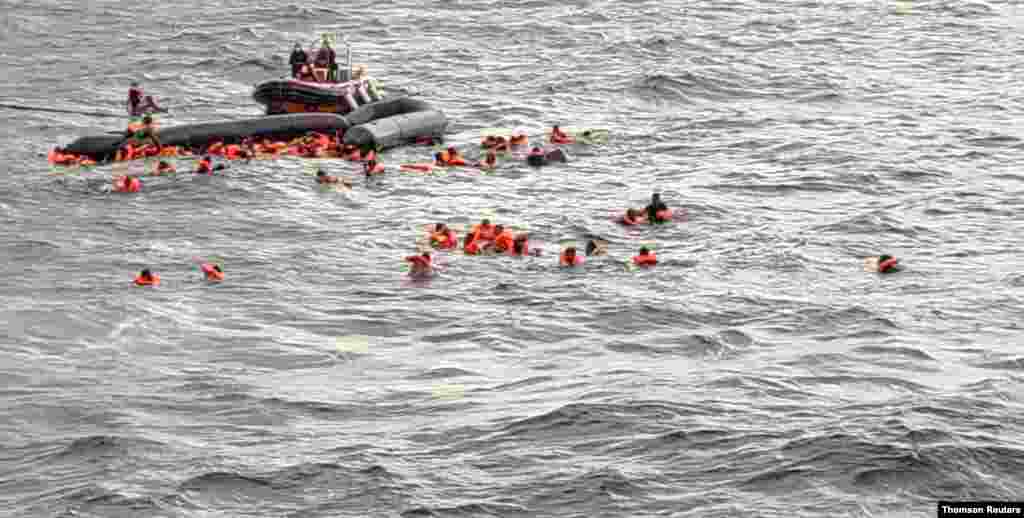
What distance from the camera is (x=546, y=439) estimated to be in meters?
25.3

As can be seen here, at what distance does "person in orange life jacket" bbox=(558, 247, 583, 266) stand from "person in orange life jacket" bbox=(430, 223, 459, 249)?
2.83m

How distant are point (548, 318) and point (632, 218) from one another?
7.53 meters

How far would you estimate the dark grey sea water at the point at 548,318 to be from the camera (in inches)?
938

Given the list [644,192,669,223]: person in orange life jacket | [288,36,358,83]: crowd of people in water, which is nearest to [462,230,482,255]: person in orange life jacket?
[644,192,669,223]: person in orange life jacket

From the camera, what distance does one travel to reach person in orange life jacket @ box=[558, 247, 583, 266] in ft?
114

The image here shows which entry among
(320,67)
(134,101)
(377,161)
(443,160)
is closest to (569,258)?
(443,160)

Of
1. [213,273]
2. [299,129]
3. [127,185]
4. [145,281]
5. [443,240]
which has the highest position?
[299,129]

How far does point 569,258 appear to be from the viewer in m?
34.9

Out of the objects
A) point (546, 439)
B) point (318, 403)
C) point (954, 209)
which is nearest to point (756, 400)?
point (546, 439)

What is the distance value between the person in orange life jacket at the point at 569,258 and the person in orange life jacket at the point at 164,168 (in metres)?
12.9

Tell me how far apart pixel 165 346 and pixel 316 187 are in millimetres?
13346

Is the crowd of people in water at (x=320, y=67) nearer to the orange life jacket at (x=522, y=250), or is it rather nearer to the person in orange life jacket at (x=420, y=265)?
the orange life jacket at (x=522, y=250)

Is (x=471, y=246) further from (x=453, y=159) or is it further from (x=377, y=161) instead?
(x=453, y=159)

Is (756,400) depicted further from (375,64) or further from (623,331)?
(375,64)
